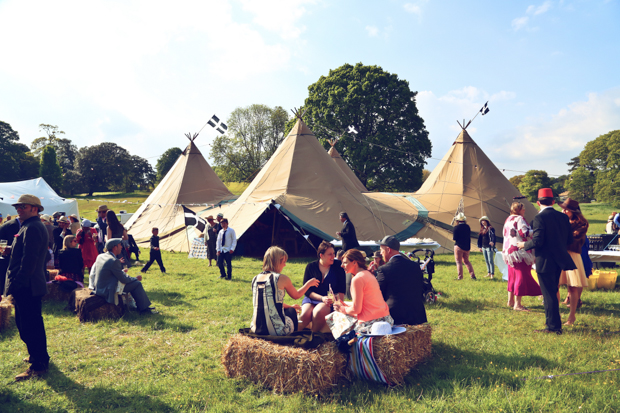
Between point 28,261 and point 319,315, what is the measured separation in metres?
3.14

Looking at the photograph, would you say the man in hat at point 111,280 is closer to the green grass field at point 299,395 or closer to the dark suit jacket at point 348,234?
the green grass field at point 299,395

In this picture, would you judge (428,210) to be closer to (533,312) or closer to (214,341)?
(533,312)

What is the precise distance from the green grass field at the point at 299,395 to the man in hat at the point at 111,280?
0.34 meters

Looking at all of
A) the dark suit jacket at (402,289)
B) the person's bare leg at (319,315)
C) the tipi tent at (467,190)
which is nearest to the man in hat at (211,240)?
the person's bare leg at (319,315)

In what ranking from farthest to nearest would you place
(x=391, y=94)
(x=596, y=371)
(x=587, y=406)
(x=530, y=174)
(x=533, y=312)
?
(x=530, y=174)
(x=391, y=94)
(x=533, y=312)
(x=596, y=371)
(x=587, y=406)

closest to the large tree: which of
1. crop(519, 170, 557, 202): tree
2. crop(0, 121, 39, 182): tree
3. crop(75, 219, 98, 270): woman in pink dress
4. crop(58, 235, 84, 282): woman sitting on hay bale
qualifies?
crop(75, 219, 98, 270): woman in pink dress

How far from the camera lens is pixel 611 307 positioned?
21.2 feet

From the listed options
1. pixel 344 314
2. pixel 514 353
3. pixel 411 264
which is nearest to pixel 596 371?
pixel 514 353

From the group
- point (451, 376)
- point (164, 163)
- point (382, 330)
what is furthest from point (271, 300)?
point (164, 163)

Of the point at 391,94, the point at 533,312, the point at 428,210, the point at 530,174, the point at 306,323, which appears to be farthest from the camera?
the point at 530,174

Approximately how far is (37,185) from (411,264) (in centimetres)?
2361

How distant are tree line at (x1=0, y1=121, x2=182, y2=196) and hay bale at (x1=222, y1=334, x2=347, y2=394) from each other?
51570 millimetres

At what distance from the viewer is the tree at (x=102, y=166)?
50375 millimetres

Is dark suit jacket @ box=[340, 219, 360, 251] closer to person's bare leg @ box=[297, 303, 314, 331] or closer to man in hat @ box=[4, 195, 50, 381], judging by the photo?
person's bare leg @ box=[297, 303, 314, 331]
